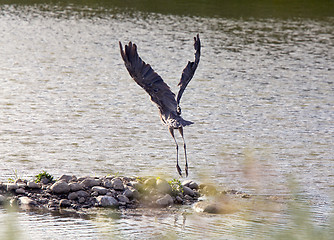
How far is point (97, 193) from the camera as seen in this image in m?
11.2

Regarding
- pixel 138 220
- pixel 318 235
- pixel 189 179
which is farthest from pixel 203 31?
pixel 318 235

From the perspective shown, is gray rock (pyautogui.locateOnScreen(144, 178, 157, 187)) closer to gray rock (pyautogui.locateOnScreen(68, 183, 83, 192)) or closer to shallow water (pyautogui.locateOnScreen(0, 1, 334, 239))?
shallow water (pyautogui.locateOnScreen(0, 1, 334, 239))

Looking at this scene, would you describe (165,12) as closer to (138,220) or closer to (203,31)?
(203,31)

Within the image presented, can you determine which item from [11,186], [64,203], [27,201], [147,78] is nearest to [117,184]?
[64,203]

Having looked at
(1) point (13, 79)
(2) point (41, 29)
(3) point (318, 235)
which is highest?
(2) point (41, 29)

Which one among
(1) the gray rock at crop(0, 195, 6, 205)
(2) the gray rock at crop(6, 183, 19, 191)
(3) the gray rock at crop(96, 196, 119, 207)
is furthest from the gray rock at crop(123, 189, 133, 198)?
(1) the gray rock at crop(0, 195, 6, 205)

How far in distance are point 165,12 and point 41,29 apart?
34.4 feet

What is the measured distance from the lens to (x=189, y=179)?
42.6ft

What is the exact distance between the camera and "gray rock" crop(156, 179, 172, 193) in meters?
11.5

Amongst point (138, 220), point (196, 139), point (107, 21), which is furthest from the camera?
point (107, 21)

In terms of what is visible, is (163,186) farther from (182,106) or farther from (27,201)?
(182,106)

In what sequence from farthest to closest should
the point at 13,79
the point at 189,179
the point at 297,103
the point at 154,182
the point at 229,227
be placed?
the point at 13,79 → the point at 297,103 → the point at 189,179 → the point at 154,182 → the point at 229,227

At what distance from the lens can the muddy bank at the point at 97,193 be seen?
10875 mm

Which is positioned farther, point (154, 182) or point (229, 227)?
point (154, 182)
